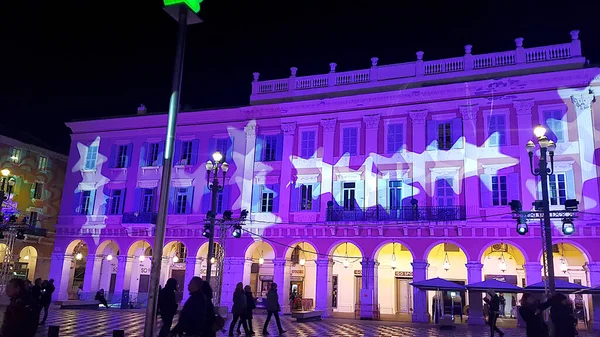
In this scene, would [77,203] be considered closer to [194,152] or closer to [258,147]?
[194,152]

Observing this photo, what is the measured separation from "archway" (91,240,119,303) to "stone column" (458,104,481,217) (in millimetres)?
20706

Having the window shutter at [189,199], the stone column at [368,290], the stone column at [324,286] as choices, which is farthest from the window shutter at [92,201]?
the stone column at [368,290]

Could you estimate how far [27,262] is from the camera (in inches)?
1578

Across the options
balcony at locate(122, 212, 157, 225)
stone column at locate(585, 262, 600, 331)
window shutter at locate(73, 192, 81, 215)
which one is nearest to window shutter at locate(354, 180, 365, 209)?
stone column at locate(585, 262, 600, 331)

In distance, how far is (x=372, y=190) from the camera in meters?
27.2

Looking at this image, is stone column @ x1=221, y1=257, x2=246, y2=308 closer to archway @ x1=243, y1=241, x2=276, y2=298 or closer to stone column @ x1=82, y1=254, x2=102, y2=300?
archway @ x1=243, y1=241, x2=276, y2=298

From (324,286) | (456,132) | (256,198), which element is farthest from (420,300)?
(256,198)

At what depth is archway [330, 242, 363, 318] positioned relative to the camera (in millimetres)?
29688

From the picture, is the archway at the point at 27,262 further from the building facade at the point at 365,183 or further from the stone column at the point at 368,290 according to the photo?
the stone column at the point at 368,290

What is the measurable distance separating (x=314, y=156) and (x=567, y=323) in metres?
20.7

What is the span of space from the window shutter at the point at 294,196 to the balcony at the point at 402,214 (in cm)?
207

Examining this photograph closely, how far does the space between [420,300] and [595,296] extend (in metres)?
7.24

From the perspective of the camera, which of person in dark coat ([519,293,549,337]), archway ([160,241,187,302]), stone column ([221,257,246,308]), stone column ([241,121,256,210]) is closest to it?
person in dark coat ([519,293,549,337])

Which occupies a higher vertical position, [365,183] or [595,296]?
[365,183]
